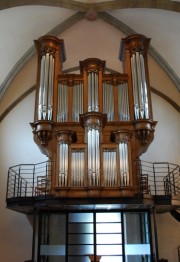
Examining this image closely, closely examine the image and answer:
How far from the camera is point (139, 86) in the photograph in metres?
11.0

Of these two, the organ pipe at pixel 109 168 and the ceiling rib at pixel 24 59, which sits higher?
the ceiling rib at pixel 24 59

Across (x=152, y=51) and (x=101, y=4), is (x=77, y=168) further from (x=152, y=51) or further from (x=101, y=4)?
(x=152, y=51)

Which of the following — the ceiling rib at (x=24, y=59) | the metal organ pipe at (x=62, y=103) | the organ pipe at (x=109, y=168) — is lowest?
the organ pipe at (x=109, y=168)

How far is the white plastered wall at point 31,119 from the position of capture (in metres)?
12.4

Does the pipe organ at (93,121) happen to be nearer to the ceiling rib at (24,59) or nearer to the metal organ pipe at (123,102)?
the metal organ pipe at (123,102)

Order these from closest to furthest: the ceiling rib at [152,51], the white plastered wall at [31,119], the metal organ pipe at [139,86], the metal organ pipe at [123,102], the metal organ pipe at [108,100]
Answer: the metal organ pipe at [139,86] < the metal organ pipe at [123,102] < the metal organ pipe at [108,100] < the white plastered wall at [31,119] < the ceiling rib at [152,51]

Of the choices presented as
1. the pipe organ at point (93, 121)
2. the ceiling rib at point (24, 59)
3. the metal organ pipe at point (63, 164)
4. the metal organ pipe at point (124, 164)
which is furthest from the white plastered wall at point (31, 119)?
the metal organ pipe at point (124, 164)

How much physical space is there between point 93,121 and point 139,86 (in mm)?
2245

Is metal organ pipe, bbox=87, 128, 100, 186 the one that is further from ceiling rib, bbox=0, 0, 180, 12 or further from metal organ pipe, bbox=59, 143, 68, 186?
ceiling rib, bbox=0, 0, 180, 12

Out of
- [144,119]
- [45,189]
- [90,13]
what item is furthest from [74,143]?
[90,13]

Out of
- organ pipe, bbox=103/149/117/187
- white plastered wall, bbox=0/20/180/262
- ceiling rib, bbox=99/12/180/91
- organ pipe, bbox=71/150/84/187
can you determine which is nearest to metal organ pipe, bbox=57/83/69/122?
organ pipe, bbox=71/150/84/187

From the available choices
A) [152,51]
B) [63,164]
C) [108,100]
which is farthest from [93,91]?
[152,51]

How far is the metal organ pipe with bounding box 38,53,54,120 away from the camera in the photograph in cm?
1048

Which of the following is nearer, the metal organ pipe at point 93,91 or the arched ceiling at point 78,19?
the metal organ pipe at point 93,91
